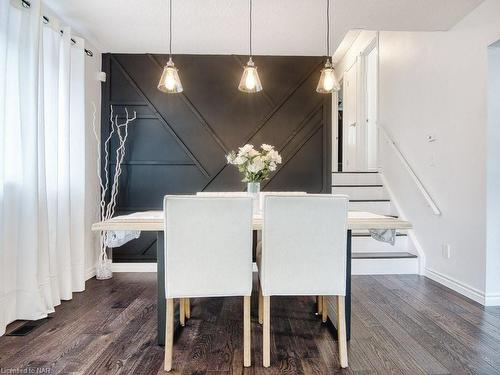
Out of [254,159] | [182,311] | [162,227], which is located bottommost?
[182,311]

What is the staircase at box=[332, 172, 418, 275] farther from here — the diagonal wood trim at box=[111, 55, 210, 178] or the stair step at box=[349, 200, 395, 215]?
the diagonal wood trim at box=[111, 55, 210, 178]

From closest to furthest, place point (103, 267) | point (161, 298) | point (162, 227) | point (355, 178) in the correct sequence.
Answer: point (162, 227), point (161, 298), point (103, 267), point (355, 178)

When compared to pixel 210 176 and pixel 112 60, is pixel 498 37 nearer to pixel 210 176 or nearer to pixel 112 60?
pixel 210 176

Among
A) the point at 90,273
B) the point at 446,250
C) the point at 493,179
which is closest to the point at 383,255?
the point at 446,250

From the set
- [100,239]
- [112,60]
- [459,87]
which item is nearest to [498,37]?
[459,87]

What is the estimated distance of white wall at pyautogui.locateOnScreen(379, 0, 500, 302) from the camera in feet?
8.55

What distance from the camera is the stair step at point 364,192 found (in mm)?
4273

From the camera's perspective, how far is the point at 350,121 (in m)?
6.03

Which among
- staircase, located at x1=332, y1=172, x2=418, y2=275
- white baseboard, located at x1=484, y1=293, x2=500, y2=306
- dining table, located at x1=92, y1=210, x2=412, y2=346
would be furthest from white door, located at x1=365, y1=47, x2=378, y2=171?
dining table, located at x1=92, y1=210, x2=412, y2=346

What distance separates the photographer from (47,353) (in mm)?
1805

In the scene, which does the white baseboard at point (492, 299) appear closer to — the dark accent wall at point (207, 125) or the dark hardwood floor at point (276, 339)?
the dark hardwood floor at point (276, 339)

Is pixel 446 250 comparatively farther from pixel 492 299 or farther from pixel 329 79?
pixel 329 79

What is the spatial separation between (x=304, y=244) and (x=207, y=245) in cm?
54

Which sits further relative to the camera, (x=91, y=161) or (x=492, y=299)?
(x=91, y=161)
